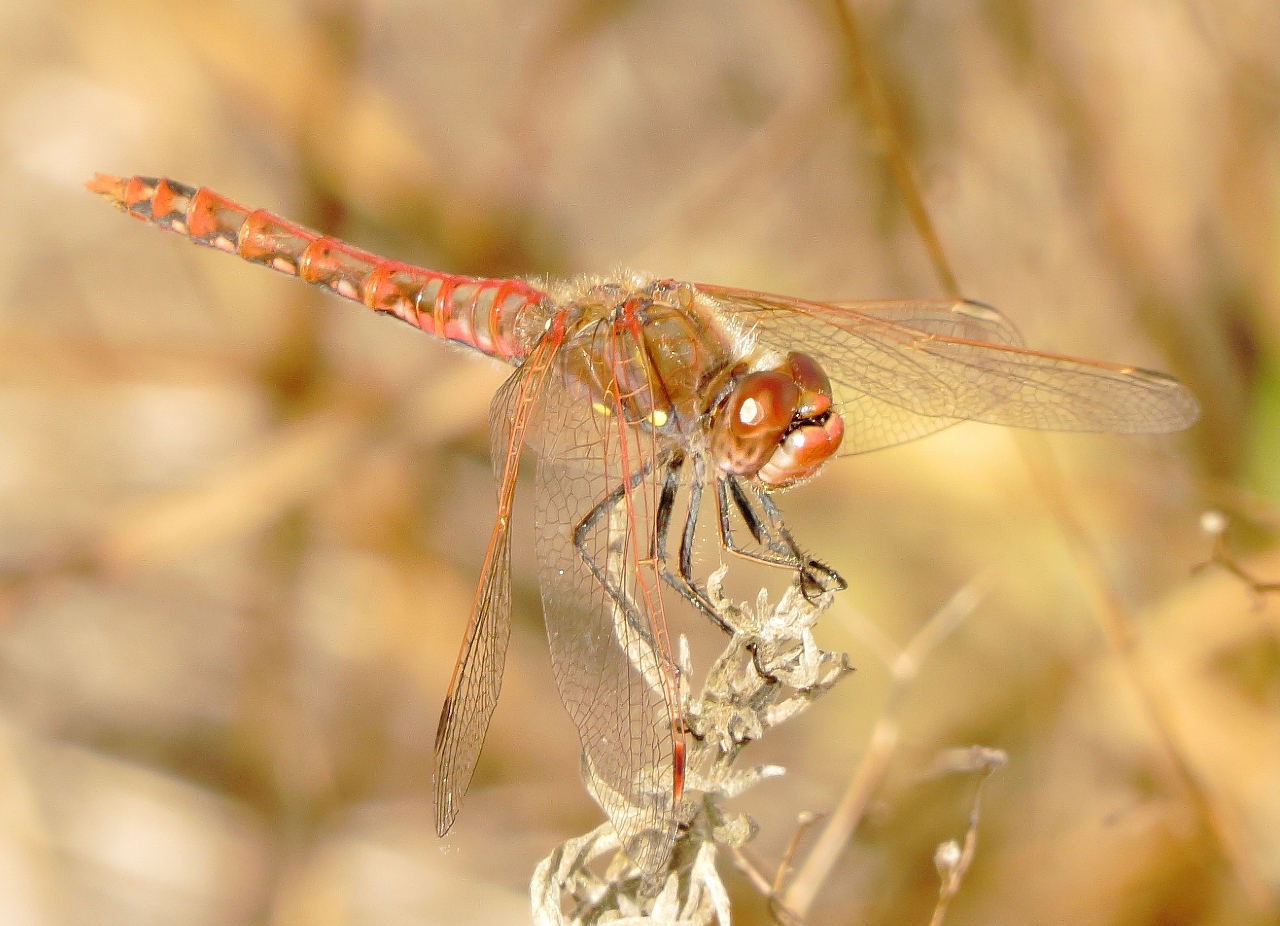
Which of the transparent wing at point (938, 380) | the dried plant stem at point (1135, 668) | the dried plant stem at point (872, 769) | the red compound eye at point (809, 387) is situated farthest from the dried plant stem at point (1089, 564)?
the red compound eye at point (809, 387)

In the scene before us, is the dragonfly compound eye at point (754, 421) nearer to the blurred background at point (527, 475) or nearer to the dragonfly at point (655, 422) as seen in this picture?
the dragonfly at point (655, 422)

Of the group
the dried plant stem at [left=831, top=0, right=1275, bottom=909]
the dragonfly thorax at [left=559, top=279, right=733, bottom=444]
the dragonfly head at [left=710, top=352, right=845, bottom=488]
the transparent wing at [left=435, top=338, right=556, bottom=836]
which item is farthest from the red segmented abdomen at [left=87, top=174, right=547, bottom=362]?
the dried plant stem at [left=831, top=0, right=1275, bottom=909]

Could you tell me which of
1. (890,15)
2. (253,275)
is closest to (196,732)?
(253,275)

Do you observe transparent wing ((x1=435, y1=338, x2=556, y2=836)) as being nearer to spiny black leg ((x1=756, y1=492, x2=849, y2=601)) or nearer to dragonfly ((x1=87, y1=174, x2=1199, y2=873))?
dragonfly ((x1=87, y1=174, x2=1199, y2=873))

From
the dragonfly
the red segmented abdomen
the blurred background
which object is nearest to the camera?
the dragonfly

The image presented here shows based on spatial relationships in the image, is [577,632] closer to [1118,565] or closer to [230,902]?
[230,902]

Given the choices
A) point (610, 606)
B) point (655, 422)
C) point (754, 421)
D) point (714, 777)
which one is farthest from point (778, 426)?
point (714, 777)

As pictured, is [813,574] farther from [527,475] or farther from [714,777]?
[527,475]
